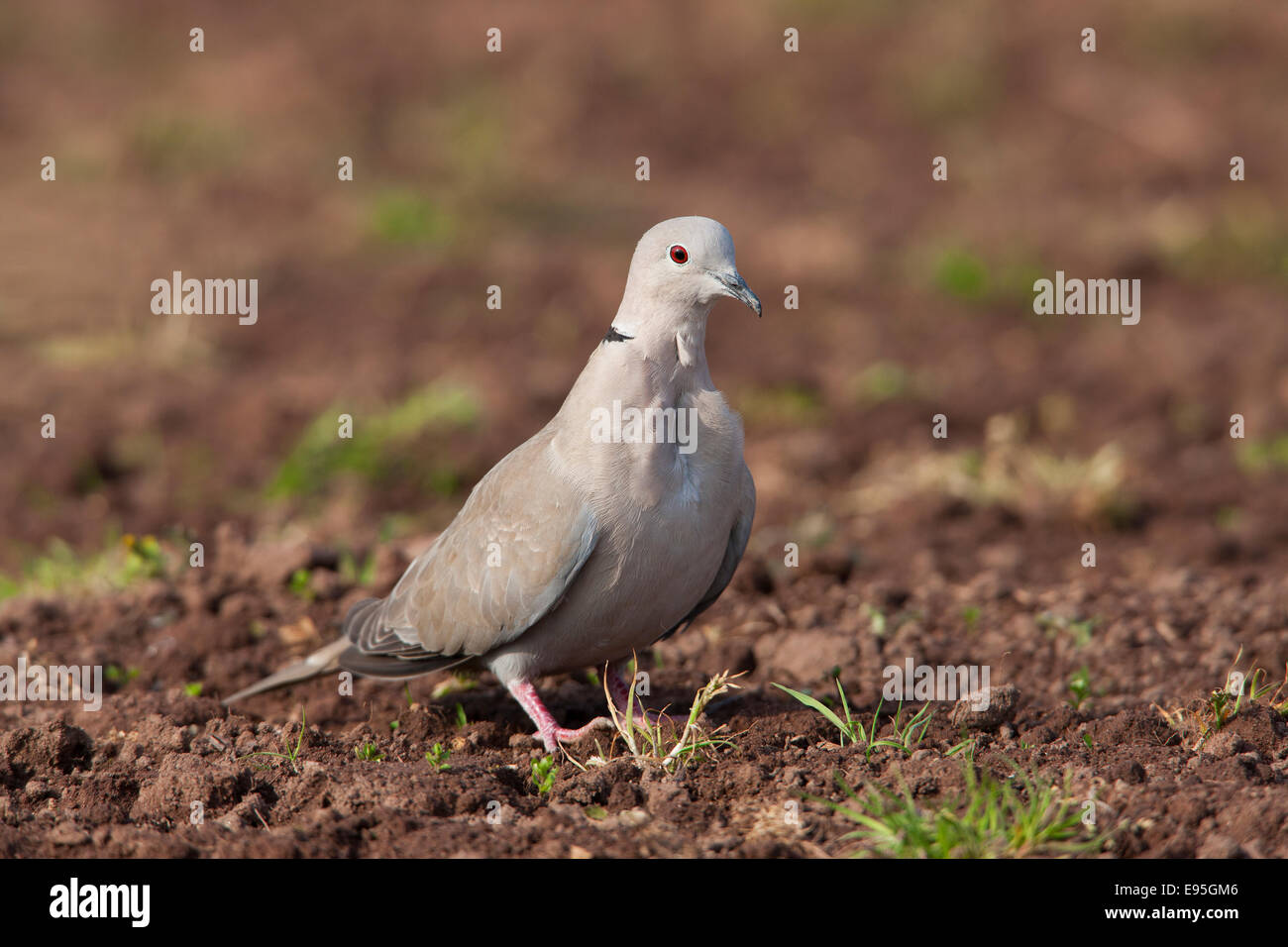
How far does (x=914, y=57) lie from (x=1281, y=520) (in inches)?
437

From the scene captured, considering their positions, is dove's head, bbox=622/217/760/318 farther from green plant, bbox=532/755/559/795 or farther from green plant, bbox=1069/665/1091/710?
green plant, bbox=1069/665/1091/710

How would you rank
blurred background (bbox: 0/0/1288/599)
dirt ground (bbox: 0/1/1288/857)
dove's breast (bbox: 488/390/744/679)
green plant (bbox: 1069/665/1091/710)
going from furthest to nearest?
blurred background (bbox: 0/0/1288/599)
green plant (bbox: 1069/665/1091/710)
dove's breast (bbox: 488/390/744/679)
dirt ground (bbox: 0/1/1288/857)

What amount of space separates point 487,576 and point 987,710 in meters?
1.69

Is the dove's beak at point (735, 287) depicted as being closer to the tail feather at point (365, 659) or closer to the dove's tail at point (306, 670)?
the tail feather at point (365, 659)

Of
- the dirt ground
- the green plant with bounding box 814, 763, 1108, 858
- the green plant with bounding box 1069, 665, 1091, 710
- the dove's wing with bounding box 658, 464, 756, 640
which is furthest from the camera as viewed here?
the green plant with bounding box 1069, 665, 1091, 710

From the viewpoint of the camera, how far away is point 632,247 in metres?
13.0

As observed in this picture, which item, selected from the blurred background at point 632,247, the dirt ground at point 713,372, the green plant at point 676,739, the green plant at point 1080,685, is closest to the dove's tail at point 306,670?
the dirt ground at point 713,372

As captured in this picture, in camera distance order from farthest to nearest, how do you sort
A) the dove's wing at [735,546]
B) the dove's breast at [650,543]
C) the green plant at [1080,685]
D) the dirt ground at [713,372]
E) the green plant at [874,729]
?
1. the green plant at [1080,685]
2. the dove's wing at [735,546]
3. the dove's breast at [650,543]
4. the green plant at [874,729]
5. the dirt ground at [713,372]

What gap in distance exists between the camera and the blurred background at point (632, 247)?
8.14m

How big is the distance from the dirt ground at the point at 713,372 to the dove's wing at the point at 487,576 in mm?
286

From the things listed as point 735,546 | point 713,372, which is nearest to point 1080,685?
point 735,546

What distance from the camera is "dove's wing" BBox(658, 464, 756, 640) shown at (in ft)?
15.2

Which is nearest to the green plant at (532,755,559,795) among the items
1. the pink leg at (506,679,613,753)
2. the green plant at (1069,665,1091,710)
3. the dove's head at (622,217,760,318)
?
the pink leg at (506,679,613,753)
